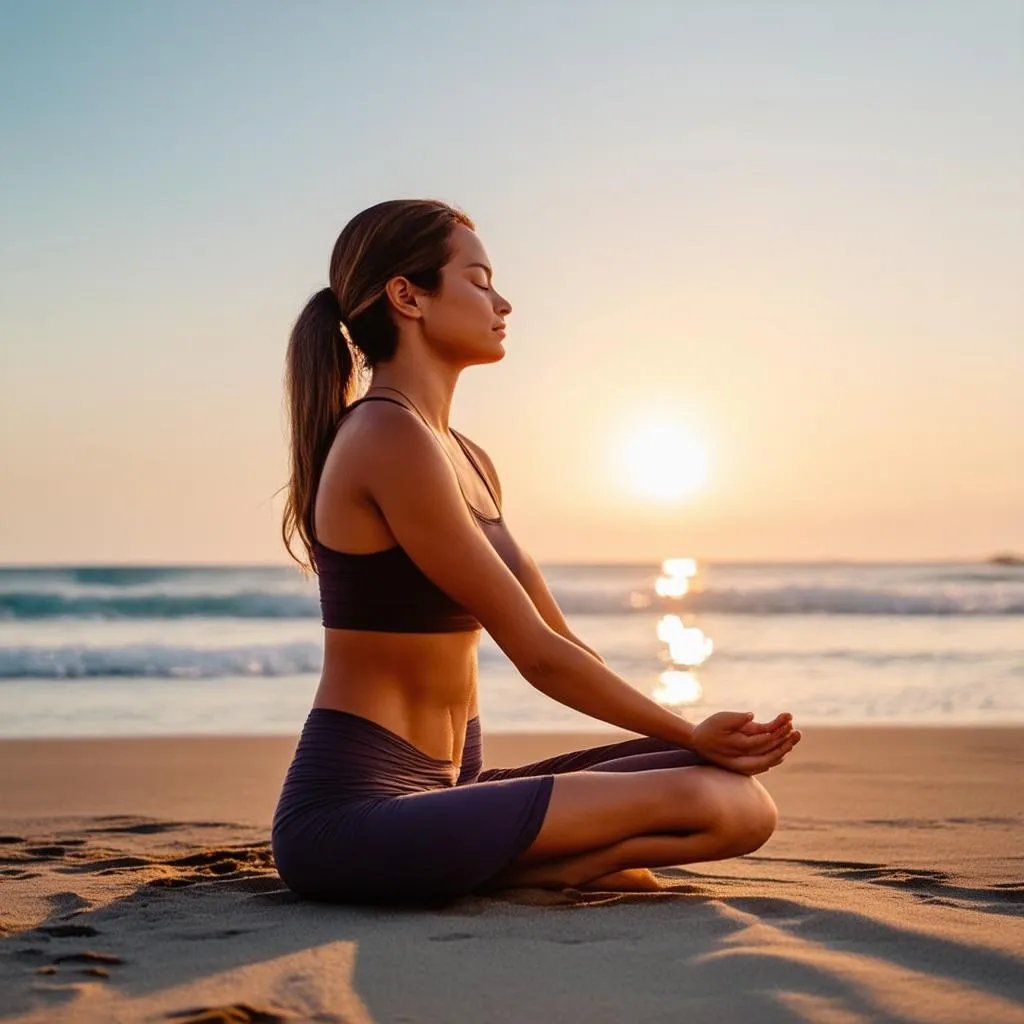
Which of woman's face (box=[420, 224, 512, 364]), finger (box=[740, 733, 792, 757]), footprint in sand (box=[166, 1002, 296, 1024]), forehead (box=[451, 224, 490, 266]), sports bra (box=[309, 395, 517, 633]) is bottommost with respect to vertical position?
footprint in sand (box=[166, 1002, 296, 1024])

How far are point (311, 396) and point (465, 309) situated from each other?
1.65 feet

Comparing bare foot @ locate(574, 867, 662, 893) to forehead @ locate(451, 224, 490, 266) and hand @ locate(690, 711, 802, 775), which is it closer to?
hand @ locate(690, 711, 802, 775)

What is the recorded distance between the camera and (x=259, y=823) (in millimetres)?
5512

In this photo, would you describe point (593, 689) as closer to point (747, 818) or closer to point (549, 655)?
point (549, 655)

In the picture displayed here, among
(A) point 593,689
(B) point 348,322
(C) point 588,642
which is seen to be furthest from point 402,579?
(C) point 588,642

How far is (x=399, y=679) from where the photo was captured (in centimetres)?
346

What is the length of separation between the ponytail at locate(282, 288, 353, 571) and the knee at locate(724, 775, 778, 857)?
1.36 m

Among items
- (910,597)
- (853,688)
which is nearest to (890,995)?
(853,688)

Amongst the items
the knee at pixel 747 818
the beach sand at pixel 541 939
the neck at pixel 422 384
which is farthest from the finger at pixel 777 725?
the neck at pixel 422 384

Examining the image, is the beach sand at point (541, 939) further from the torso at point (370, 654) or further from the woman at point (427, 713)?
the torso at point (370, 654)

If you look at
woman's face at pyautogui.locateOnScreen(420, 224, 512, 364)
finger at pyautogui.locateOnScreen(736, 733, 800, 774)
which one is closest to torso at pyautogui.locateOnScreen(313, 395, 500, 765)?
woman's face at pyautogui.locateOnScreen(420, 224, 512, 364)

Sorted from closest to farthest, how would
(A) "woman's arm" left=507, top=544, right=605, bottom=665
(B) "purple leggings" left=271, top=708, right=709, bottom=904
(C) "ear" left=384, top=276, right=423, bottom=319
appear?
1. (B) "purple leggings" left=271, top=708, right=709, bottom=904
2. (C) "ear" left=384, top=276, right=423, bottom=319
3. (A) "woman's arm" left=507, top=544, right=605, bottom=665

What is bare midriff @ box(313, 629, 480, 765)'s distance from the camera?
11.3 feet

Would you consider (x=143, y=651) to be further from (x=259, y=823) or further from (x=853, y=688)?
(x=259, y=823)
